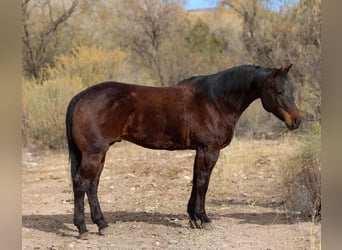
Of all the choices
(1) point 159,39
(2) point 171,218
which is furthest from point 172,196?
(1) point 159,39

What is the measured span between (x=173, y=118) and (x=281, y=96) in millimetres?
667

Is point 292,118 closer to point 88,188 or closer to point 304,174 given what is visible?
point 304,174

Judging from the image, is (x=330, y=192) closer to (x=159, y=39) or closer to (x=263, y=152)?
(x=263, y=152)

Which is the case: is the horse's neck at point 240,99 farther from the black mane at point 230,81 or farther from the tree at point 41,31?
the tree at point 41,31

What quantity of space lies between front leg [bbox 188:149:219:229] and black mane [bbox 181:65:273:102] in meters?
0.35

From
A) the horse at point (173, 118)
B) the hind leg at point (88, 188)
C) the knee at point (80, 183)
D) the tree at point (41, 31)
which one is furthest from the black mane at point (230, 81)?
the tree at point (41, 31)

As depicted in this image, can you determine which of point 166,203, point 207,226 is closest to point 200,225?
point 207,226

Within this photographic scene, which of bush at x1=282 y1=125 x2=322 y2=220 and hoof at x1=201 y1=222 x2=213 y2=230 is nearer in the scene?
hoof at x1=201 y1=222 x2=213 y2=230

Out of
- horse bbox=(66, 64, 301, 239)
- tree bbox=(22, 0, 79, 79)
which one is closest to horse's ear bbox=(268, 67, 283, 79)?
horse bbox=(66, 64, 301, 239)

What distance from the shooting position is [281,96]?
106 inches

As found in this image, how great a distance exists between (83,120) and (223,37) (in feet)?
4.08

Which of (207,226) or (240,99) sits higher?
(240,99)

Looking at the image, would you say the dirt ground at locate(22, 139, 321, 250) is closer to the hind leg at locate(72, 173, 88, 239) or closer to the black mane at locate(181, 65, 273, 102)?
the hind leg at locate(72, 173, 88, 239)

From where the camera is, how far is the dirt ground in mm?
2768
